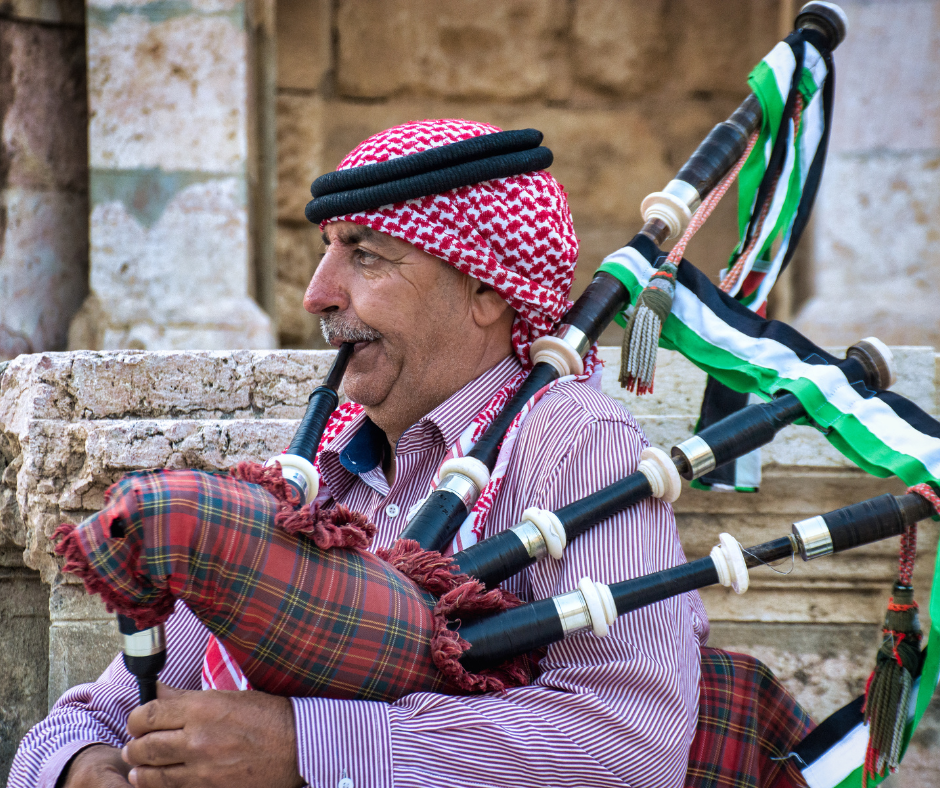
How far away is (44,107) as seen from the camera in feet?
12.4

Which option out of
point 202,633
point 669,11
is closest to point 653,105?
point 669,11

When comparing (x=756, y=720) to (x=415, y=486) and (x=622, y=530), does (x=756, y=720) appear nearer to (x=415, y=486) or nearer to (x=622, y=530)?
(x=622, y=530)

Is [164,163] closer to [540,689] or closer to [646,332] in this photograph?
[646,332]

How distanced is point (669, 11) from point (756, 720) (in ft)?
11.7

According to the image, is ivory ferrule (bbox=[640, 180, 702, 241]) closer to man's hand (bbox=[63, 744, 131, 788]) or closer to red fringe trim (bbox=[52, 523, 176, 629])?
red fringe trim (bbox=[52, 523, 176, 629])

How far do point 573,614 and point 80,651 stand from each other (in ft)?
4.25

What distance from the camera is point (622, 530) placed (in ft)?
5.05

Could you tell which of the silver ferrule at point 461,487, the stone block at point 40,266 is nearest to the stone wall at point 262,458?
the silver ferrule at point 461,487

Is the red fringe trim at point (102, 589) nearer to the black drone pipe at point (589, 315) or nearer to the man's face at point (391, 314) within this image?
the black drone pipe at point (589, 315)

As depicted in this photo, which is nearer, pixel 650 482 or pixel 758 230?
pixel 650 482

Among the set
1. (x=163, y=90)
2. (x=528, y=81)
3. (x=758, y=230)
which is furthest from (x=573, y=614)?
(x=528, y=81)

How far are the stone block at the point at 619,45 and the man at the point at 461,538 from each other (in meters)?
2.82

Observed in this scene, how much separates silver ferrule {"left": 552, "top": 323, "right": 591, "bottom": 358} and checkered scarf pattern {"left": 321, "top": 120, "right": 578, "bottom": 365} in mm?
30

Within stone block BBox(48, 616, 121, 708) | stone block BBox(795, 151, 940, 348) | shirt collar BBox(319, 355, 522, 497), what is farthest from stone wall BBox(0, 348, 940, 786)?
stone block BBox(795, 151, 940, 348)
